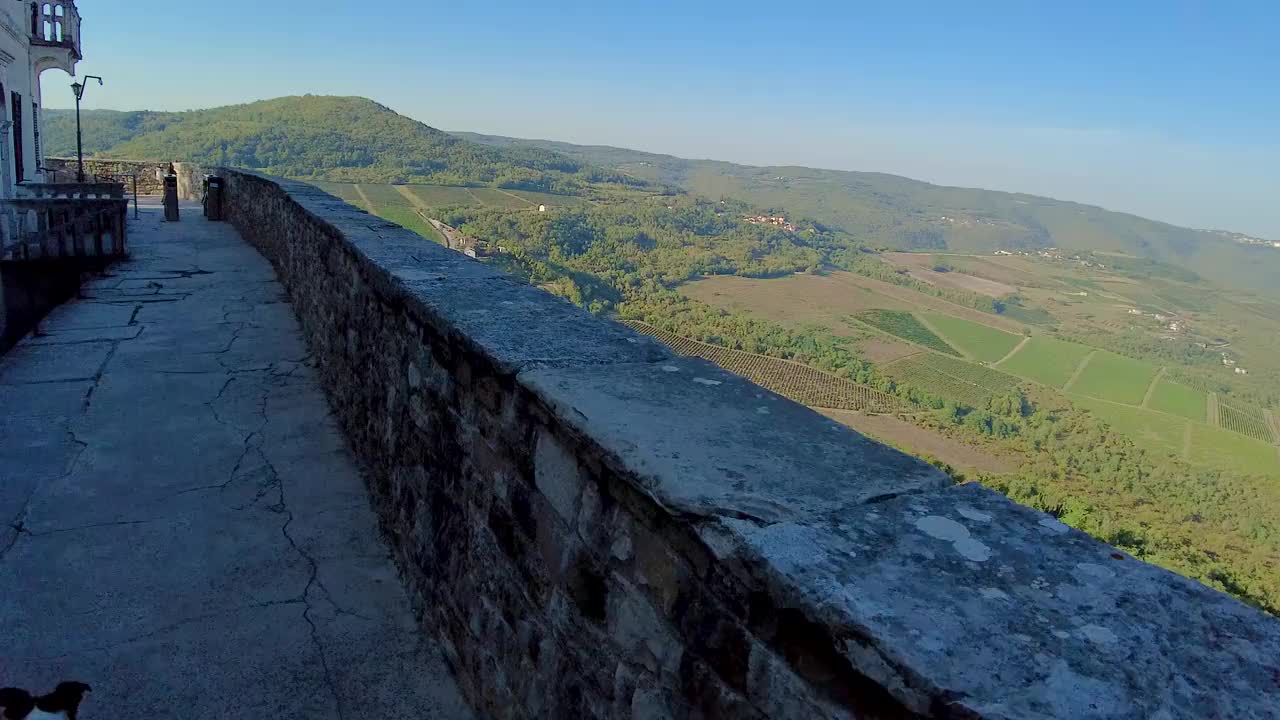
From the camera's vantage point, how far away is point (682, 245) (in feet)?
251

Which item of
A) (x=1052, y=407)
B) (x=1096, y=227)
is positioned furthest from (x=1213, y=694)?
(x=1096, y=227)

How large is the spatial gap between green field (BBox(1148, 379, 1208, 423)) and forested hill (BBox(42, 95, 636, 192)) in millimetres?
57895

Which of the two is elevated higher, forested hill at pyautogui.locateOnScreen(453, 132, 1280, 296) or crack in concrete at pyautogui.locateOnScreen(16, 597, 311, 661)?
forested hill at pyautogui.locateOnScreen(453, 132, 1280, 296)

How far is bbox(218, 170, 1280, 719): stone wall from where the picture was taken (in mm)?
907

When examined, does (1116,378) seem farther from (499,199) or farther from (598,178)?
(598,178)

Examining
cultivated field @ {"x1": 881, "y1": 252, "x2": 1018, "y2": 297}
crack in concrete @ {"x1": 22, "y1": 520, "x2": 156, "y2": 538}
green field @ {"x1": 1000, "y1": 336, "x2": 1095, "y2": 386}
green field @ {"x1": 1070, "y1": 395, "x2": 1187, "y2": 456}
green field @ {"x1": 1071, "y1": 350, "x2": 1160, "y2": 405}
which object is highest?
crack in concrete @ {"x1": 22, "y1": 520, "x2": 156, "y2": 538}

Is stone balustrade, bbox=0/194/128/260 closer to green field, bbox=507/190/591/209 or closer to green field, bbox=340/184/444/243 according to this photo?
green field, bbox=340/184/444/243

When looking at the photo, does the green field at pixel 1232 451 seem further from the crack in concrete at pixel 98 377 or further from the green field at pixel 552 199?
the green field at pixel 552 199

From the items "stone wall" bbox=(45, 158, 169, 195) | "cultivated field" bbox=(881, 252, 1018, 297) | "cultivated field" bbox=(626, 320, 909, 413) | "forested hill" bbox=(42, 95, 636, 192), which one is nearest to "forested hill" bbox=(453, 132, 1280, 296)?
"cultivated field" bbox=(881, 252, 1018, 297)

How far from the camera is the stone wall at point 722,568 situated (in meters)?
0.91

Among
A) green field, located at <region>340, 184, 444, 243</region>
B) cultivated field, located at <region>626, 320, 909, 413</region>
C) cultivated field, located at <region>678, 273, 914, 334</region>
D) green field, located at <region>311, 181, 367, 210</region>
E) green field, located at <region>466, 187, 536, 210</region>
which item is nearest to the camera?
cultivated field, located at <region>626, 320, 909, 413</region>

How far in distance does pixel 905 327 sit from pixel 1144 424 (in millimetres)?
19720

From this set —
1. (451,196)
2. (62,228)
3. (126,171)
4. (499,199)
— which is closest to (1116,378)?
(499,199)

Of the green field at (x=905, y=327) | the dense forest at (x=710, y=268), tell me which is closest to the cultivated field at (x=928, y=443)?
the dense forest at (x=710, y=268)
